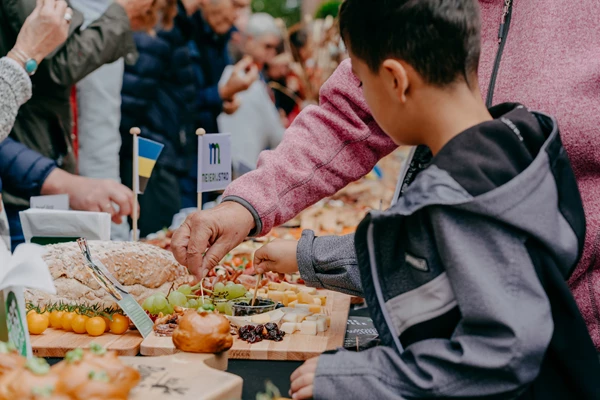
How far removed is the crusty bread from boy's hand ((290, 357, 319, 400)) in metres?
0.95

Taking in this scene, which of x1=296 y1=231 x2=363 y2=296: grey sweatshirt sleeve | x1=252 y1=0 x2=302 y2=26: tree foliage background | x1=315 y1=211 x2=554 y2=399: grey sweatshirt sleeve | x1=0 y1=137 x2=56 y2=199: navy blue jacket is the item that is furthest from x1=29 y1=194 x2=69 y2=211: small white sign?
x1=252 y1=0 x2=302 y2=26: tree foliage background

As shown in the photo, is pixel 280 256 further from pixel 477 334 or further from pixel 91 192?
pixel 91 192

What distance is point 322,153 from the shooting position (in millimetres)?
1890

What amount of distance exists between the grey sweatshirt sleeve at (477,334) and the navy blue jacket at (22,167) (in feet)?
7.07

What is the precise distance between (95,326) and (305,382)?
0.86 meters

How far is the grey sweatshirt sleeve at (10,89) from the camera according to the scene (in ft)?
7.93

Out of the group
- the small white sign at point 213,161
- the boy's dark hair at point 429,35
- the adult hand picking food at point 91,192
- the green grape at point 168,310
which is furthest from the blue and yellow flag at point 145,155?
the boy's dark hair at point 429,35

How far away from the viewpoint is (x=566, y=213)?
126 cm

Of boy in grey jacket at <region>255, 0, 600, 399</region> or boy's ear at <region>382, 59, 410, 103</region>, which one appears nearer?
boy in grey jacket at <region>255, 0, 600, 399</region>

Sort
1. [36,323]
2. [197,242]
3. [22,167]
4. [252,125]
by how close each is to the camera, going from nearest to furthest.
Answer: [197,242], [36,323], [22,167], [252,125]

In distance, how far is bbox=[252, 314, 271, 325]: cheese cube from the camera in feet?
6.26

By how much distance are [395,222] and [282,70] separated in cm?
730

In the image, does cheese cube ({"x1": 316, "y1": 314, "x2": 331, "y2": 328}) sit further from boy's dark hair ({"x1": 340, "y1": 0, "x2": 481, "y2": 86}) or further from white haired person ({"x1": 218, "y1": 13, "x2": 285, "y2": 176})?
white haired person ({"x1": 218, "y1": 13, "x2": 285, "y2": 176})

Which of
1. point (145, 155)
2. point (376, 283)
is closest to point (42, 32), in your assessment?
point (145, 155)
